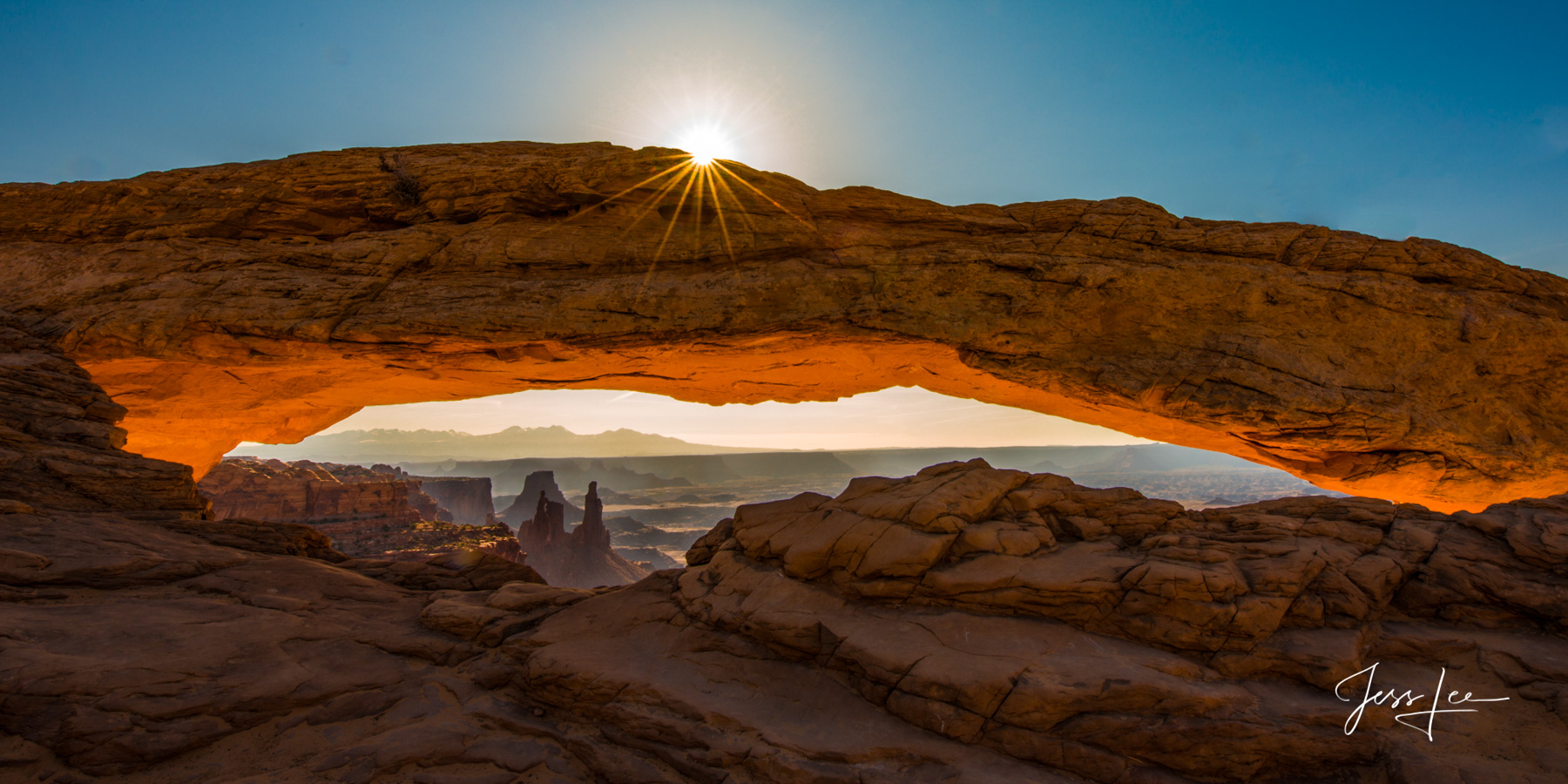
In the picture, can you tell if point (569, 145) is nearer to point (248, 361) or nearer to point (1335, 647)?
point (248, 361)

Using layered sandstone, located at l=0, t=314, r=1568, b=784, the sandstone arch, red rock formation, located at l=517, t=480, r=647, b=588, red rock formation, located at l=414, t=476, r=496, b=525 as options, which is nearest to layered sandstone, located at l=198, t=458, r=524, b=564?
red rock formation, located at l=517, t=480, r=647, b=588

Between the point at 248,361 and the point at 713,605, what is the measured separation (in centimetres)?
1208

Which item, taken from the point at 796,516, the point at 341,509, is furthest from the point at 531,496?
the point at 796,516

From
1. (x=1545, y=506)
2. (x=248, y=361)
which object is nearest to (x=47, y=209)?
(x=248, y=361)

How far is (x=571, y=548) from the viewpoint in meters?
65.3

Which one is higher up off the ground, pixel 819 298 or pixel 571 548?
pixel 819 298

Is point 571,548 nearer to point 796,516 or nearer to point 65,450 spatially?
point 65,450

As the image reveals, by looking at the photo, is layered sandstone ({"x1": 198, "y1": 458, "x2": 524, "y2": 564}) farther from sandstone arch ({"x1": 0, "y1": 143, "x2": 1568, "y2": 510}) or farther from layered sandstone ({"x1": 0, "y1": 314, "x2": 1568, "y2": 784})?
layered sandstone ({"x1": 0, "y1": 314, "x2": 1568, "y2": 784})

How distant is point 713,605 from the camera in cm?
975

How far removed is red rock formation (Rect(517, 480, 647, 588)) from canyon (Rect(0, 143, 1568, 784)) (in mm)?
50325

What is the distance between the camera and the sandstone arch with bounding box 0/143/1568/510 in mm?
10828
